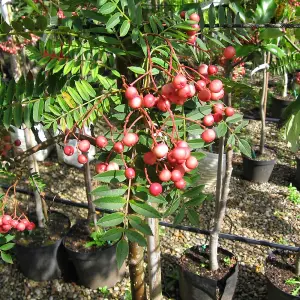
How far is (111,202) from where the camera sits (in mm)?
688

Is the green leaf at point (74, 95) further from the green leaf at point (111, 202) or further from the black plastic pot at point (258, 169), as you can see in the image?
the black plastic pot at point (258, 169)

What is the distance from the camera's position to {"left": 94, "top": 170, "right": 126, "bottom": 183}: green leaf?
26.9 inches

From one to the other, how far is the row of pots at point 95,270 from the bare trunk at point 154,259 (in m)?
0.47

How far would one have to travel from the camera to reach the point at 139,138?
0.70 meters

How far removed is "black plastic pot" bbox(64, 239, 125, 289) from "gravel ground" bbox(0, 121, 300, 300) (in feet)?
0.16

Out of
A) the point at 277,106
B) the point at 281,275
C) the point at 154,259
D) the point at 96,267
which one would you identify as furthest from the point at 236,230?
the point at 277,106

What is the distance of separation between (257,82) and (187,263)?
3941mm

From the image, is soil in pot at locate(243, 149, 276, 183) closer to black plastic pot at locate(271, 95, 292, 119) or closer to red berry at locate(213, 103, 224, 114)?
black plastic pot at locate(271, 95, 292, 119)

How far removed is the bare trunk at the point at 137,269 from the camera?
938 millimetres

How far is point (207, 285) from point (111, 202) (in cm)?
124

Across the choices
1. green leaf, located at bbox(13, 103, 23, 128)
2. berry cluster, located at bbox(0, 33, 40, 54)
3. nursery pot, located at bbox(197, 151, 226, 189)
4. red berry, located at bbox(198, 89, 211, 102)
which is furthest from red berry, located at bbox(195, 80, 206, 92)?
nursery pot, located at bbox(197, 151, 226, 189)

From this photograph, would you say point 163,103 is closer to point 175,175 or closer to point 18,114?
point 175,175

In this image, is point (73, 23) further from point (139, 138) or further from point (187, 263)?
point (187, 263)

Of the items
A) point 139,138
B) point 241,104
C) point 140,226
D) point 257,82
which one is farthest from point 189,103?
point 257,82
